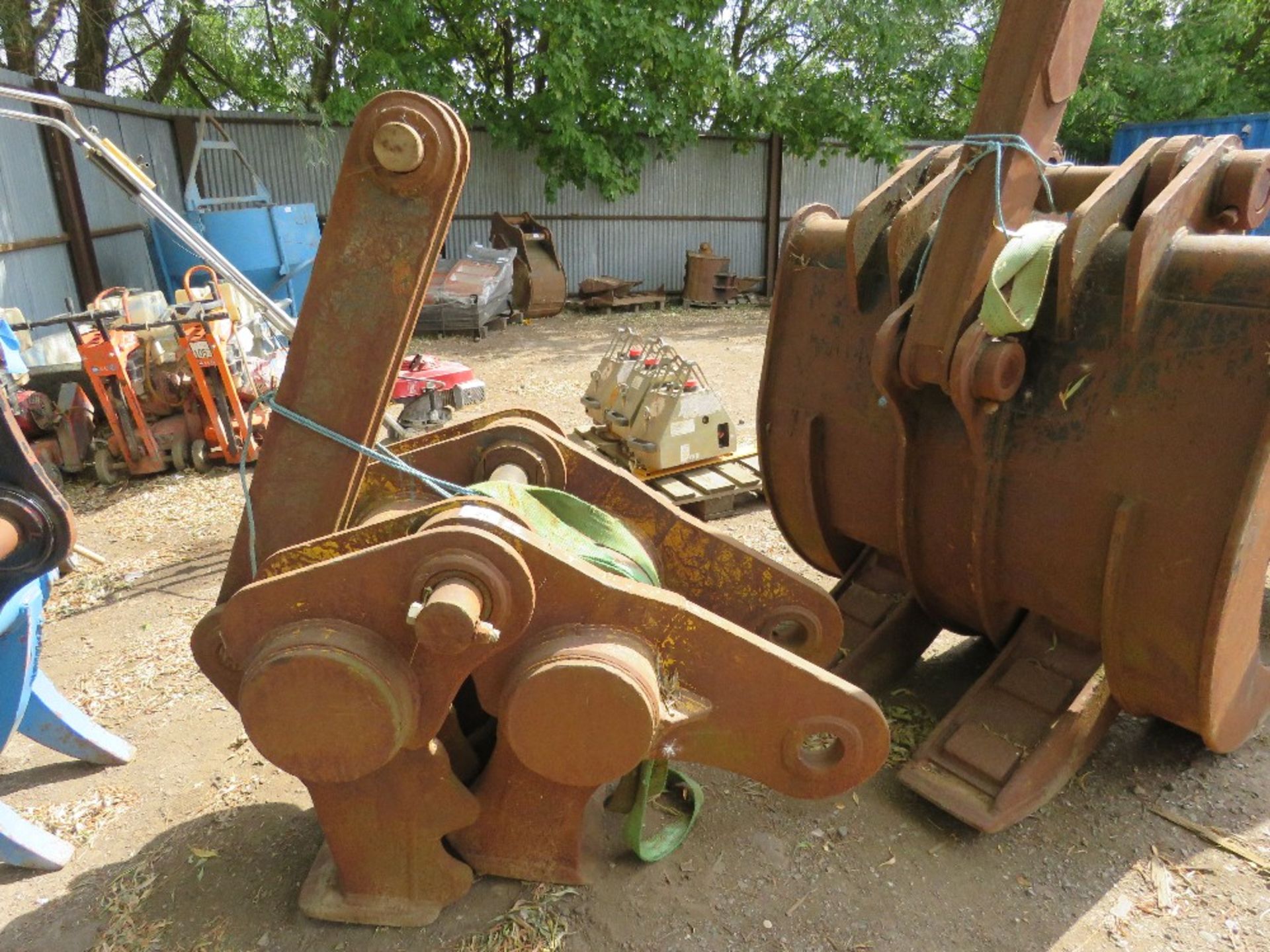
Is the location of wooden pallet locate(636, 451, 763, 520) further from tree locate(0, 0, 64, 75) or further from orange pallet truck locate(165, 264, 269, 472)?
tree locate(0, 0, 64, 75)

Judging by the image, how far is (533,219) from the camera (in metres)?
13.9

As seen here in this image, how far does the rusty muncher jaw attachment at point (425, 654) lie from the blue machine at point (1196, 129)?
16442mm

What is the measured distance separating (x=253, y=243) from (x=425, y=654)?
896cm

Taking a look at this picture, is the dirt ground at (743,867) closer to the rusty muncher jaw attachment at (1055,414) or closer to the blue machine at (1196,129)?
the rusty muncher jaw attachment at (1055,414)

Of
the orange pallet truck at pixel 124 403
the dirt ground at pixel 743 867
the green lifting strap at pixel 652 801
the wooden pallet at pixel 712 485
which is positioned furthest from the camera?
the orange pallet truck at pixel 124 403

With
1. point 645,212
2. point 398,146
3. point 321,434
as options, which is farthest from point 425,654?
point 645,212

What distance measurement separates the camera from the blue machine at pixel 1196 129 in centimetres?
1533

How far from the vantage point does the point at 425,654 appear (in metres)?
1.89

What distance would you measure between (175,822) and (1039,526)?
2.76 meters

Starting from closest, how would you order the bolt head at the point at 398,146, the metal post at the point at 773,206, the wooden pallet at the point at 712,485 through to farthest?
the bolt head at the point at 398,146 < the wooden pallet at the point at 712,485 < the metal post at the point at 773,206

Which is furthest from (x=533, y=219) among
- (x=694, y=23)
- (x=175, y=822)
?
(x=175, y=822)

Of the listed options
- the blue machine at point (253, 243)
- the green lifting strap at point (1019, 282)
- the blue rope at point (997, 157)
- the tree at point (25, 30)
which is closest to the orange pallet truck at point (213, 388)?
the blue machine at point (253, 243)

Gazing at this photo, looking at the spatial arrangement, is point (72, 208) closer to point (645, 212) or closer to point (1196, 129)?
point (645, 212)

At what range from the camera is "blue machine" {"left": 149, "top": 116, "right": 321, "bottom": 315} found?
9430 mm
